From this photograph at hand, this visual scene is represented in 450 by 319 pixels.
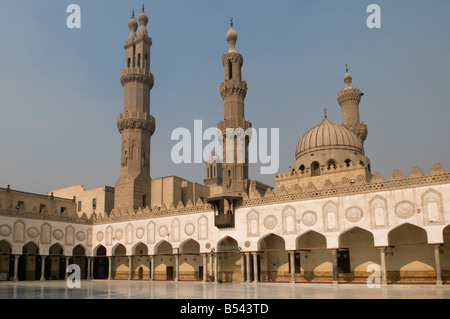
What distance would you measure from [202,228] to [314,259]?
329 inches

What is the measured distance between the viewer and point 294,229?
26688mm

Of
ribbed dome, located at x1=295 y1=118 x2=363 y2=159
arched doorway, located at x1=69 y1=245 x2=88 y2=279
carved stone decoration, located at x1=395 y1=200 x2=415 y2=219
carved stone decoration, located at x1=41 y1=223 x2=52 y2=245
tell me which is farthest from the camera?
arched doorway, located at x1=69 y1=245 x2=88 y2=279

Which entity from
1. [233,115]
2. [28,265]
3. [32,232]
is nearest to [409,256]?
[233,115]

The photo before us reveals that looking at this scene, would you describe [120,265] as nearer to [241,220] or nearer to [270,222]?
[241,220]

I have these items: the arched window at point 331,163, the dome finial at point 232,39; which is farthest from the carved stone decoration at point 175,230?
the dome finial at point 232,39

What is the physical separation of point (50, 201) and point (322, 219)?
1198 inches

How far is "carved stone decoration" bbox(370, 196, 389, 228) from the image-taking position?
2347 centimetres

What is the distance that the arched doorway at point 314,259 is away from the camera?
27648 millimetres

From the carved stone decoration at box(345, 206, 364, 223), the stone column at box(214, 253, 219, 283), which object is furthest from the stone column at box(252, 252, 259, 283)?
the carved stone decoration at box(345, 206, 364, 223)

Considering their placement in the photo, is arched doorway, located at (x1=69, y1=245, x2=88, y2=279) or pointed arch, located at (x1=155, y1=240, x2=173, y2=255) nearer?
pointed arch, located at (x1=155, y1=240, x2=173, y2=255)

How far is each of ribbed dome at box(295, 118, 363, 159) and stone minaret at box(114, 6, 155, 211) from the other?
15601mm

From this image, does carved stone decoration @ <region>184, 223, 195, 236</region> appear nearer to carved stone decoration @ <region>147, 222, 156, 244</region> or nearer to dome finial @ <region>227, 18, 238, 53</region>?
carved stone decoration @ <region>147, 222, 156, 244</region>
